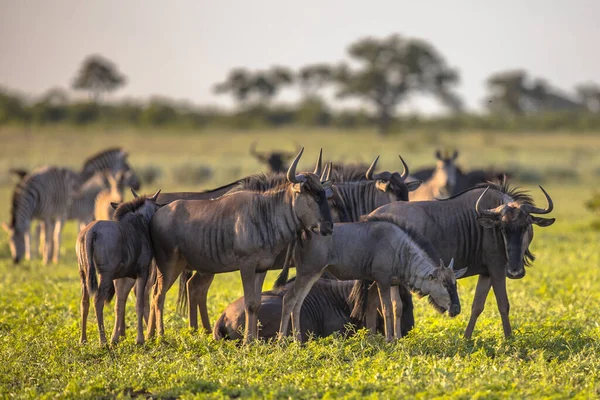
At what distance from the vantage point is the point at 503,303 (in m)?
9.21

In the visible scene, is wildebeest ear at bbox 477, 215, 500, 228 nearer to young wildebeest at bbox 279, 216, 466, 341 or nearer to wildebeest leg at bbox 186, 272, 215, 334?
young wildebeest at bbox 279, 216, 466, 341

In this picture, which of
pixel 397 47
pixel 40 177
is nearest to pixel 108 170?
pixel 40 177

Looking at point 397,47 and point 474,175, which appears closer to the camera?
point 474,175

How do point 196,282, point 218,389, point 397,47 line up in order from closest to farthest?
point 218,389 < point 196,282 < point 397,47

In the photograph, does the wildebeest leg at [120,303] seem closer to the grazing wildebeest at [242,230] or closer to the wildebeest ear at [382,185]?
the grazing wildebeest at [242,230]

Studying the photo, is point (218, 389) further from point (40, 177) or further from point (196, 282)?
point (40, 177)

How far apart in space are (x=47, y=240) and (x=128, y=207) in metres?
8.64

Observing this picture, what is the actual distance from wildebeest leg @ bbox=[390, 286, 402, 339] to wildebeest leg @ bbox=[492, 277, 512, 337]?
1015 millimetres

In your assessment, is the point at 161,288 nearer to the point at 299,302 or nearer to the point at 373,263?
the point at 299,302

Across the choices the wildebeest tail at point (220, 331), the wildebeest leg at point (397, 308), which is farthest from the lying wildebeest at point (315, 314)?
the wildebeest leg at point (397, 308)

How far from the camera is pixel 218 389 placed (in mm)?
6973

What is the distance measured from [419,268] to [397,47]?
57463mm

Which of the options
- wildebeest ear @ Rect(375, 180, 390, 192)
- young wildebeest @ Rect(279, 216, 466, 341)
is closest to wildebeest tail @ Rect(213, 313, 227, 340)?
young wildebeest @ Rect(279, 216, 466, 341)

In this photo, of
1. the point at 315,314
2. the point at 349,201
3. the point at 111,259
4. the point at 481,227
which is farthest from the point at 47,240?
the point at 481,227
